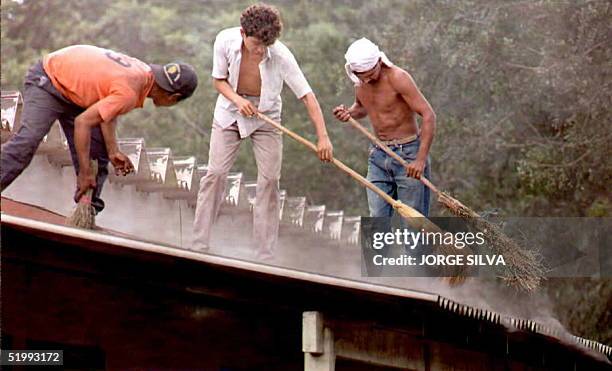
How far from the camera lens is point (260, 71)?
6.32m

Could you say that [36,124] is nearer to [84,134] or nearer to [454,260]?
[84,134]

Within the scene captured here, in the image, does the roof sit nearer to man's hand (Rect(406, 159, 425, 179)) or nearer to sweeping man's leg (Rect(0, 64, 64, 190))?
sweeping man's leg (Rect(0, 64, 64, 190))

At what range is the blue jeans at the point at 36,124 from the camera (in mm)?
5180

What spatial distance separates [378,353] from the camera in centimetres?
587

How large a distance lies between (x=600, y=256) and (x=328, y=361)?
9071mm

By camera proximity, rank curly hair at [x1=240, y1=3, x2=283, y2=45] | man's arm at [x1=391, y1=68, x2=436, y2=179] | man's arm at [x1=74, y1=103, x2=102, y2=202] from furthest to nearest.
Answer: man's arm at [x1=391, y1=68, x2=436, y2=179], curly hair at [x1=240, y1=3, x2=283, y2=45], man's arm at [x1=74, y1=103, x2=102, y2=202]

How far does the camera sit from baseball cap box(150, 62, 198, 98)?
17.9 ft

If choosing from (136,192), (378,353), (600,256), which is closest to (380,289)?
(378,353)

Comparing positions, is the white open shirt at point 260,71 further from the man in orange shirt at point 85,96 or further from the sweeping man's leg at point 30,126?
the sweeping man's leg at point 30,126

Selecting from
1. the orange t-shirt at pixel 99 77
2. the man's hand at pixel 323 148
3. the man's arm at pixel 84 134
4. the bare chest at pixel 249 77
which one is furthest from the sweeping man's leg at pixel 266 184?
the man's arm at pixel 84 134

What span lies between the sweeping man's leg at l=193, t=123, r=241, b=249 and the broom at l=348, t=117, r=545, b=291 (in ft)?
2.72

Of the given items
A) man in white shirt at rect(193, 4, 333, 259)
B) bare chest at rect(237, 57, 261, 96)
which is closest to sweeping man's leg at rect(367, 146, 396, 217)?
man in white shirt at rect(193, 4, 333, 259)

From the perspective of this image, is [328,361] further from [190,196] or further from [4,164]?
[190,196]

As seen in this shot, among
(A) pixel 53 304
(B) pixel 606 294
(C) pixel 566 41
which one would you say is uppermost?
(C) pixel 566 41
